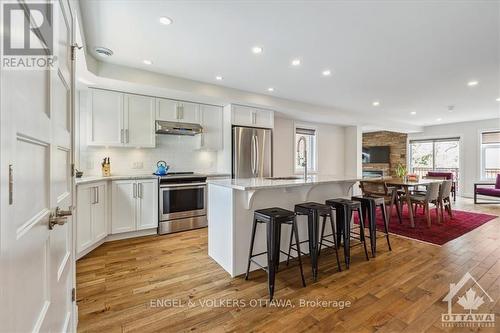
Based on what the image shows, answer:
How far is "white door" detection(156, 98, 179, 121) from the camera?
4023 mm

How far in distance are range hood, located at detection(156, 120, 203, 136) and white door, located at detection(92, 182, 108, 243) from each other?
1.25 m

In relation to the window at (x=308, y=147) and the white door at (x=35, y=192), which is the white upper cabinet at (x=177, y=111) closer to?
the white door at (x=35, y=192)

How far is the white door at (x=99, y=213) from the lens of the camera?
312 centimetres

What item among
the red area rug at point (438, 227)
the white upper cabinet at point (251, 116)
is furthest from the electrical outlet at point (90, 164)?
the red area rug at point (438, 227)

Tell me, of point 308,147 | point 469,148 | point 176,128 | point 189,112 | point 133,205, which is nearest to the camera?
point 133,205

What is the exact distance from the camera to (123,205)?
3.54m

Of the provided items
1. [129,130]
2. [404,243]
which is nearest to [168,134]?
Answer: [129,130]

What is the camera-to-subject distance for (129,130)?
3803 mm

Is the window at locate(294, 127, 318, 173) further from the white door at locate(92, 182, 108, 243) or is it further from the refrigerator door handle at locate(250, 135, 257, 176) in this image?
the white door at locate(92, 182, 108, 243)

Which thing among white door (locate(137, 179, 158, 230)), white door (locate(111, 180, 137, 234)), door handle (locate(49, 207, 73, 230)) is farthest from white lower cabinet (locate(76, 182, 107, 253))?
door handle (locate(49, 207, 73, 230))

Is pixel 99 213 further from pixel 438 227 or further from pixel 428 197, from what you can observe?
pixel 438 227

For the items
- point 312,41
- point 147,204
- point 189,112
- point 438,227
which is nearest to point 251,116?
point 189,112

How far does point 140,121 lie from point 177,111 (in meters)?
0.64

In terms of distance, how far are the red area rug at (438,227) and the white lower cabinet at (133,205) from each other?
12.6 feet
